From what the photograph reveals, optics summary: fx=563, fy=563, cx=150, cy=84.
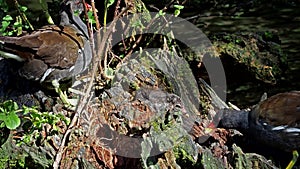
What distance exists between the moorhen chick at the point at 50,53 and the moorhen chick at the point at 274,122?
865mm

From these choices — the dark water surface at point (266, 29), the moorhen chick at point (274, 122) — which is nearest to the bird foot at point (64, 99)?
the moorhen chick at point (274, 122)

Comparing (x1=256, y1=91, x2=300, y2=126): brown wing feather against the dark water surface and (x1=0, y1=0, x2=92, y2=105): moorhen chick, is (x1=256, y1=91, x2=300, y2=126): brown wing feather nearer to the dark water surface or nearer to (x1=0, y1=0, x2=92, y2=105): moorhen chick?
(x1=0, y1=0, x2=92, y2=105): moorhen chick

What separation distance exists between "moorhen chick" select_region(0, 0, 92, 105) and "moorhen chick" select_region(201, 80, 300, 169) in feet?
2.84

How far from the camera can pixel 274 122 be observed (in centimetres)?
358

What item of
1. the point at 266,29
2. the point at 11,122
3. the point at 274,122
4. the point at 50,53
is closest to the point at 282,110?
the point at 274,122

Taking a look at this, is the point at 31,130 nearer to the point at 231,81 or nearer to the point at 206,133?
the point at 206,133

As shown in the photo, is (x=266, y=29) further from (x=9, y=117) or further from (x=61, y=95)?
(x=9, y=117)

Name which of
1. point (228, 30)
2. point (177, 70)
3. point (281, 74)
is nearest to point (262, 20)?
point (228, 30)

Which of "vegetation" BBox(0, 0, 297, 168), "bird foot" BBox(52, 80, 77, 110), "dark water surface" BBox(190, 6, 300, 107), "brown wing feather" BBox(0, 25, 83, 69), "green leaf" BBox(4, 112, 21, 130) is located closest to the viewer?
"green leaf" BBox(4, 112, 21, 130)

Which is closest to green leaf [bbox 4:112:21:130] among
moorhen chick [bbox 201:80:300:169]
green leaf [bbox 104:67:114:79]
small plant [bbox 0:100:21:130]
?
small plant [bbox 0:100:21:130]

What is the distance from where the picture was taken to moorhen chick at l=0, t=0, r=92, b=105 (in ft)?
10.6

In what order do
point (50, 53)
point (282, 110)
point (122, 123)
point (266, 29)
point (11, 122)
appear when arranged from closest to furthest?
1. point (11, 122)
2. point (122, 123)
3. point (50, 53)
4. point (282, 110)
5. point (266, 29)

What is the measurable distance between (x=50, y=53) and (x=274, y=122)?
57.8 inches

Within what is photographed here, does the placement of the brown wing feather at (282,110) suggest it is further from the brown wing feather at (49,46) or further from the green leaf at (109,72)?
the brown wing feather at (49,46)
